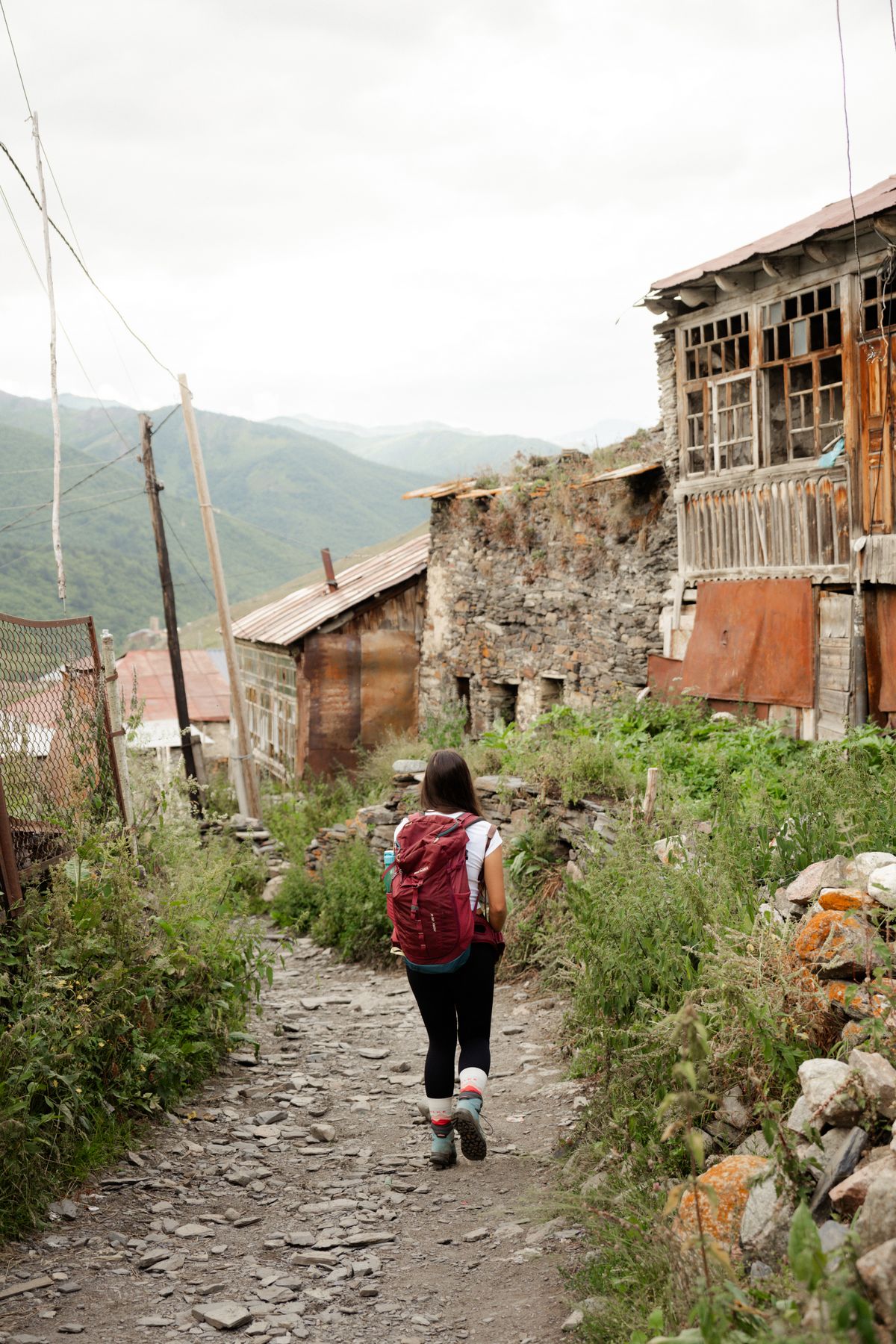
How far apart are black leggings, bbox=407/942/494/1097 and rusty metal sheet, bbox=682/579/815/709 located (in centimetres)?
604

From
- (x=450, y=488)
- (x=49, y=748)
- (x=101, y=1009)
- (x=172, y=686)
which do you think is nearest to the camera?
(x=101, y=1009)

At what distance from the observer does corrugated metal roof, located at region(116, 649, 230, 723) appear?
29.2m

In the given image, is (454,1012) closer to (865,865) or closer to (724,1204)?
(724,1204)

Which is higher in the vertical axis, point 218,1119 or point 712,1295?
point 712,1295

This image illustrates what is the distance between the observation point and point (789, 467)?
9273mm

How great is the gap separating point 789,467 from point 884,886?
6389mm

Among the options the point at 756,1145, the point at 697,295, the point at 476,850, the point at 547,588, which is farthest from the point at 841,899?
the point at 547,588

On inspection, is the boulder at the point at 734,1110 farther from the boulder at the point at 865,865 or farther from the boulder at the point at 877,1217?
the boulder at the point at 877,1217

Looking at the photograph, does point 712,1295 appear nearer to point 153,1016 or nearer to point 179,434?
point 153,1016

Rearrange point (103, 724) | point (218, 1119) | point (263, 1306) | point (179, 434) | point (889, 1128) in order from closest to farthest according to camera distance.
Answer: point (889, 1128), point (263, 1306), point (218, 1119), point (103, 724), point (179, 434)

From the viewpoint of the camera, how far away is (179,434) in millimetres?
162875

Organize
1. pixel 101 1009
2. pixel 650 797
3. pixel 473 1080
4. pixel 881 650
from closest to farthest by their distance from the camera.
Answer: pixel 473 1080
pixel 101 1009
pixel 650 797
pixel 881 650

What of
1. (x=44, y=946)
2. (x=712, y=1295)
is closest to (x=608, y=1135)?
(x=712, y=1295)

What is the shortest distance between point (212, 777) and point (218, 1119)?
1726 centimetres
